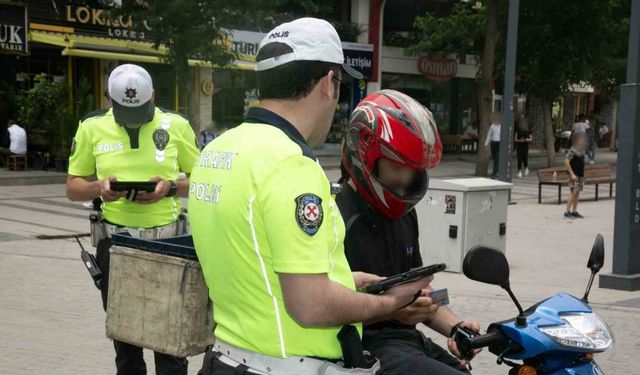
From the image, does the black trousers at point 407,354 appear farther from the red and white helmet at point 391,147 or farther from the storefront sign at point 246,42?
the storefront sign at point 246,42

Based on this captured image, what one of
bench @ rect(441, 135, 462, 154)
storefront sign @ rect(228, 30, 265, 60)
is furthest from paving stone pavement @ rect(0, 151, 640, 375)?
bench @ rect(441, 135, 462, 154)

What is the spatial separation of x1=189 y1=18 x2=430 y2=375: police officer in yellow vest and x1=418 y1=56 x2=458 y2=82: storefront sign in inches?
1370

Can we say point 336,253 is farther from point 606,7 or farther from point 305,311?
point 606,7

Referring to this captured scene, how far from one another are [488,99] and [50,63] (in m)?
13.2

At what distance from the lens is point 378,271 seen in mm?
3057

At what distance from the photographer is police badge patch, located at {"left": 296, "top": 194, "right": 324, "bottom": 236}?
2.29 metres

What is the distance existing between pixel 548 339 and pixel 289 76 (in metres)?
1.29

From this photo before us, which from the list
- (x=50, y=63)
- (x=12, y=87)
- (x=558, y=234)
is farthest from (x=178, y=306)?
(x=50, y=63)

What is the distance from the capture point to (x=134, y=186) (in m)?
4.68

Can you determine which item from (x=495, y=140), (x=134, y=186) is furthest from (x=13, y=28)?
(x=134, y=186)

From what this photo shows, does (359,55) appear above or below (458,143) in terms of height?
above

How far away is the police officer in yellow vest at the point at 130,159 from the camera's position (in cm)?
477

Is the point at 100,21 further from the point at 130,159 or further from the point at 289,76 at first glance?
the point at 289,76

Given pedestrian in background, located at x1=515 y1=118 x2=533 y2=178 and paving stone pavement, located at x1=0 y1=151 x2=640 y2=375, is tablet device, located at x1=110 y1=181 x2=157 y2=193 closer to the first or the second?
paving stone pavement, located at x1=0 y1=151 x2=640 y2=375
